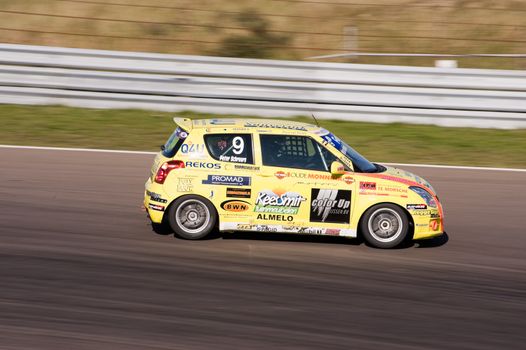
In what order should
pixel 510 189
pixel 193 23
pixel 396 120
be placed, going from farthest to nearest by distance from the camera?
pixel 193 23 → pixel 396 120 → pixel 510 189

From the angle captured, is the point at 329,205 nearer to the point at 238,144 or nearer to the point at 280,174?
the point at 280,174

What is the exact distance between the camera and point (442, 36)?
22359 millimetres

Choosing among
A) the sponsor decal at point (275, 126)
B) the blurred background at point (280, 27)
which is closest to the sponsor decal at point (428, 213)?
the sponsor decal at point (275, 126)

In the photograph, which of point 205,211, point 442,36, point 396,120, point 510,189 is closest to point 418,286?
point 205,211

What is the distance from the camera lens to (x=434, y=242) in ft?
35.6

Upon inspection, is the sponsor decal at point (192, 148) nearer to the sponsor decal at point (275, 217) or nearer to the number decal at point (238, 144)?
the number decal at point (238, 144)

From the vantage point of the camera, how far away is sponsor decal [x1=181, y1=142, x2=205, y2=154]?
1041 centimetres

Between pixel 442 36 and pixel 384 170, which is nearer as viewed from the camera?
pixel 384 170

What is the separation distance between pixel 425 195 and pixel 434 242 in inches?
30.4

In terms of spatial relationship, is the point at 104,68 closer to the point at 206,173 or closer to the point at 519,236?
the point at 206,173

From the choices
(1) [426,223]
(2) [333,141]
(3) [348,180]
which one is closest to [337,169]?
(3) [348,180]

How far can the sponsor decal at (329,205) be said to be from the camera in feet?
33.4

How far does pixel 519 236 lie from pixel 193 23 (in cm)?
1311

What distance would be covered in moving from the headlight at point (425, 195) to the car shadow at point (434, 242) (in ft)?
1.89
